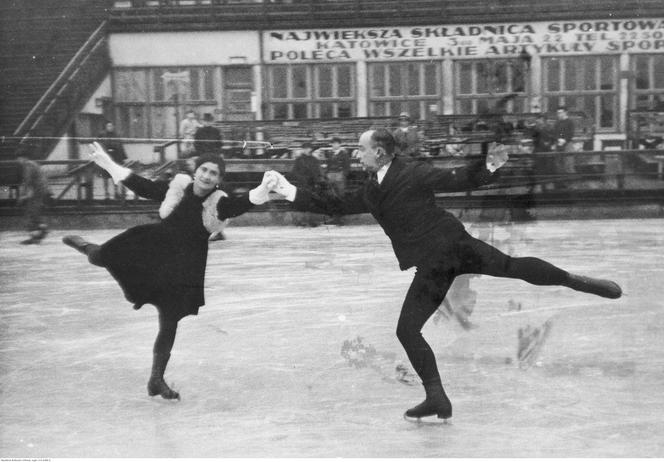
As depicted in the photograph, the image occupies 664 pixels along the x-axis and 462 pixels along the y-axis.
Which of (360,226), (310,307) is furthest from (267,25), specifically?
(310,307)

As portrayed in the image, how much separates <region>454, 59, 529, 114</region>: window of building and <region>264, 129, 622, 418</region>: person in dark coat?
1.01m

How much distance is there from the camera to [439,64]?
6.53m

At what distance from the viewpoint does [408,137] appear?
681 cm

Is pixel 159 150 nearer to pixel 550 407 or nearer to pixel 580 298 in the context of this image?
pixel 550 407

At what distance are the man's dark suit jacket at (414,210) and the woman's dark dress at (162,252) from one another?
94 cm

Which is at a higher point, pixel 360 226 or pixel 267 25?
pixel 267 25

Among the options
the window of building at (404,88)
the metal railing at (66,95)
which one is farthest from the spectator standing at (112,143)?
the window of building at (404,88)

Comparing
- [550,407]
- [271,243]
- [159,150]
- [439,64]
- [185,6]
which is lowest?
[550,407]

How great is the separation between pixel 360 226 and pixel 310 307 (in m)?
0.75

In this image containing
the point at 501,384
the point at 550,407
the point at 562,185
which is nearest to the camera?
the point at 550,407

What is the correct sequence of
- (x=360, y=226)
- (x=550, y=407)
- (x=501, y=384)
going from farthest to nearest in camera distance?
(x=360, y=226) → (x=501, y=384) → (x=550, y=407)

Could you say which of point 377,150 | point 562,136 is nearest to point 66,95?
point 377,150

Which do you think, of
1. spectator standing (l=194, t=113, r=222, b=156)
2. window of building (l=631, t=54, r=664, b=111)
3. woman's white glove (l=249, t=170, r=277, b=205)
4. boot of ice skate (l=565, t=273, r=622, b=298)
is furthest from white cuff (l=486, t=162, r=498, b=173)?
spectator standing (l=194, t=113, r=222, b=156)

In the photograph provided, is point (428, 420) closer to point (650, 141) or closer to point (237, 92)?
point (237, 92)
